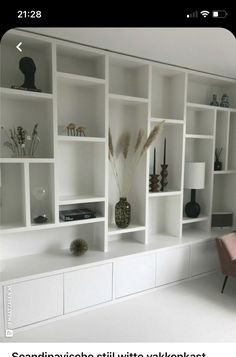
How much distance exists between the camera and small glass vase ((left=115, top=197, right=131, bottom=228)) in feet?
8.21

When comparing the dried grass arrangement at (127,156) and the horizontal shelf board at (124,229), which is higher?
the dried grass arrangement at (127,156)

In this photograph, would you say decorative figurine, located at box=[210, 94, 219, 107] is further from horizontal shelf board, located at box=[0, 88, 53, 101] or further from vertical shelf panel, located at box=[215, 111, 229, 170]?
horizontal shelf board, located at box=[0, 88, 53, 101]

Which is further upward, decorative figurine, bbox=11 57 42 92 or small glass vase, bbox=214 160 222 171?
decorative figurine, bbox=11 57 42 92

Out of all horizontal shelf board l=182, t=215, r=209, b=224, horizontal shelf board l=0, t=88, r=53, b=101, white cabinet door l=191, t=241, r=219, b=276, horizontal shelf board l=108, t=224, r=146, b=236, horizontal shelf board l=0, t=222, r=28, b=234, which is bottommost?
white cabinet door l=191, t=241, r=219, b=276

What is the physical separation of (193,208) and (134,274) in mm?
1087

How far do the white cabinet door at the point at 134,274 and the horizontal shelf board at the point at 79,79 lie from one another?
1.57 meters

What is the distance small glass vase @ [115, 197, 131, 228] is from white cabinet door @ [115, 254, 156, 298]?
343 mm

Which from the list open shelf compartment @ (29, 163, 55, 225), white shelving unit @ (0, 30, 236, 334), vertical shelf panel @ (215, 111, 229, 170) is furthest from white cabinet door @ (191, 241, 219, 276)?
open shelf compartment @ (29, 163, 55, 225)

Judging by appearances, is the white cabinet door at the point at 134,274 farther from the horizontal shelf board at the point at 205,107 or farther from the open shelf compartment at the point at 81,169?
the horizontal shelf board at the point at 205,107

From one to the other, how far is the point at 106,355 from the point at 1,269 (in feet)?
4.50

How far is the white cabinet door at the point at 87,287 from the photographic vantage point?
2.07m
